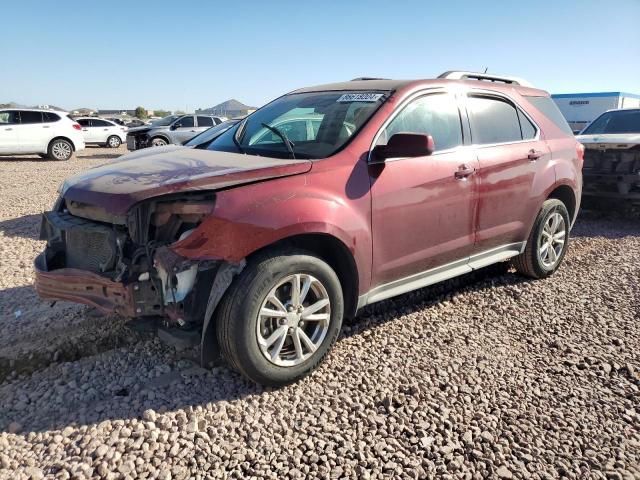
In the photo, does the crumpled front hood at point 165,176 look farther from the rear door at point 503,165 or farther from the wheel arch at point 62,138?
the wheel arch at point 62,138

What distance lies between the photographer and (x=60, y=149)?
17.4 metres

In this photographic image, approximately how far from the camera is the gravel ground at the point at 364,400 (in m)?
2.53

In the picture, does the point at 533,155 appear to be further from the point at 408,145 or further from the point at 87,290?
the point at 87,290

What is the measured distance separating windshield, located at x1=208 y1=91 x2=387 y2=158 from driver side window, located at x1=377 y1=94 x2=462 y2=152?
0.68ft

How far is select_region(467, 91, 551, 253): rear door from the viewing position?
4.24 m

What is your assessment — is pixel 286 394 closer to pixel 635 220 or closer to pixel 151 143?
pixel 635 220

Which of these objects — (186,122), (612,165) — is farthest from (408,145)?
(186,122)

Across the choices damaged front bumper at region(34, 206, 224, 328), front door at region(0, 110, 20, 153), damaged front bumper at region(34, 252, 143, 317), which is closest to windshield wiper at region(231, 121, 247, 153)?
damaged front bumper at region(34, 206, 224, 328)

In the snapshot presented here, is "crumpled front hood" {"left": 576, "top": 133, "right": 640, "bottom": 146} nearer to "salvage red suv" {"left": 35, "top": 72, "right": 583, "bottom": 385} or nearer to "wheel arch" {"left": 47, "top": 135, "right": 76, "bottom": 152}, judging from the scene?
"salvage red suv" {"left": 35, "top": 72, "right": 583, "bottom": 385}

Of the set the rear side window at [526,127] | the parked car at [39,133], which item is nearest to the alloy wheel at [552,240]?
the rear side window at [526,127]

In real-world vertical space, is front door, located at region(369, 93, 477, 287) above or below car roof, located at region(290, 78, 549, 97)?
below

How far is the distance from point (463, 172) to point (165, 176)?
2.25 m

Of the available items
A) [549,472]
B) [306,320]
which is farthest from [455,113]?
[549,472]

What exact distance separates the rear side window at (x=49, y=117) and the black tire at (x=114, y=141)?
730 centimetres
